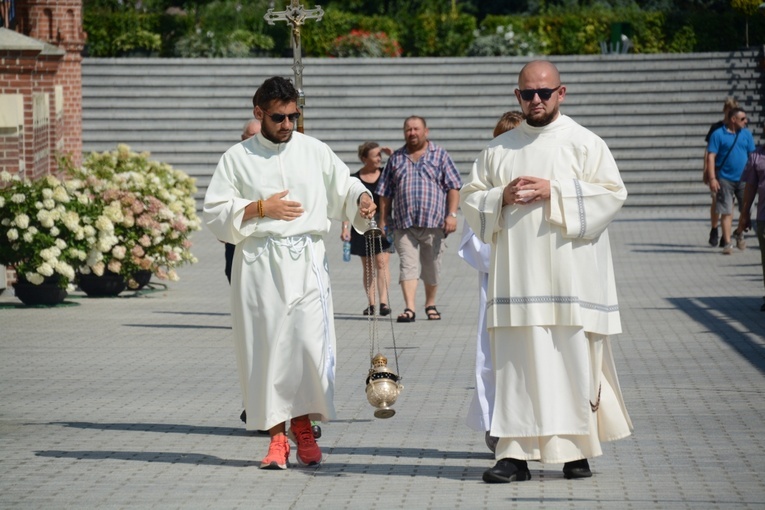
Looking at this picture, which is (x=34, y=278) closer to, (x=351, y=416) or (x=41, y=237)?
(x=41, y=237)

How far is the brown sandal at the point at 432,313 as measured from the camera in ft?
46.3

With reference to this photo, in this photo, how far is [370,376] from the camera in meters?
7.36

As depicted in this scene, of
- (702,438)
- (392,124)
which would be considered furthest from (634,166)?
(702,438)

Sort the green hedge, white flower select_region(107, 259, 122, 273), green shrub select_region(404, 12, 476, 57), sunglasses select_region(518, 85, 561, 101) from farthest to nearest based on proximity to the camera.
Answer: green shrub select_region(404, 12, 476, 57) → the green hedge → white flower select_region(107, 259, 122, 273) → sunglasses select_region(518, 85, 561, 101)

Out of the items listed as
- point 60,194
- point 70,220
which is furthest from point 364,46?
point 70,220

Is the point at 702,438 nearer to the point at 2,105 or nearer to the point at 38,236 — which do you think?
the point at 38,236

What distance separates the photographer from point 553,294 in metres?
6.97

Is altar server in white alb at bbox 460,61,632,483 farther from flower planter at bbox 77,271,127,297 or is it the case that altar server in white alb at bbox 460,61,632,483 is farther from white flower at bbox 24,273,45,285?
flower planter at bbox 77,271,127,297

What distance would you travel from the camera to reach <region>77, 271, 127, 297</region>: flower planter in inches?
628

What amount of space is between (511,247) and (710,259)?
13170 millimetres

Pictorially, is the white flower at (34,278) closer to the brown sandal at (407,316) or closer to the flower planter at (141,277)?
the flower planter at (141,277)

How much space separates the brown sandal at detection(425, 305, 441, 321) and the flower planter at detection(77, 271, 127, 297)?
12.1 ft

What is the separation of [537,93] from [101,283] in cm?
975

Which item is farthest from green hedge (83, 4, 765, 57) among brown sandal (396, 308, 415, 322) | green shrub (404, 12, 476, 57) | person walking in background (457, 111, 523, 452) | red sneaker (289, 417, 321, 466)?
red sneaker (289, 417, 321, 466)
